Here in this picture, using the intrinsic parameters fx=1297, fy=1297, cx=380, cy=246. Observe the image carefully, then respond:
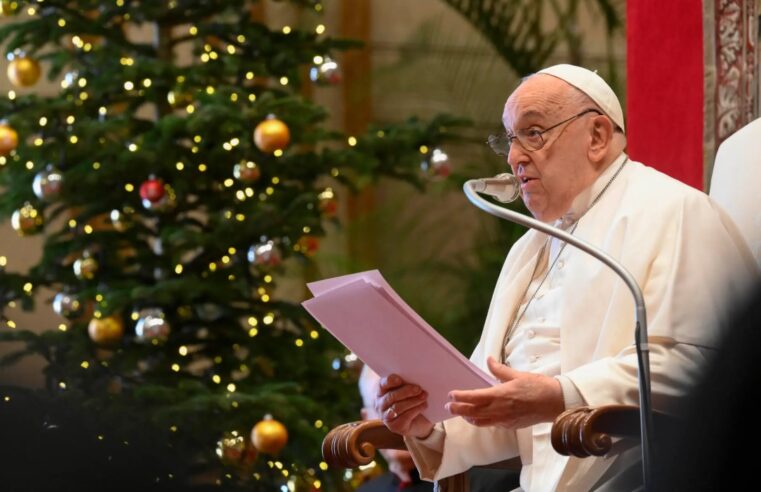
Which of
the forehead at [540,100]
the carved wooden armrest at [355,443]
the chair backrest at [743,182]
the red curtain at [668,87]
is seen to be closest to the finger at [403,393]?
the carved wooden armrest at [355,443]

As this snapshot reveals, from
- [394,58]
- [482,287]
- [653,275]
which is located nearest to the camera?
[653,275]

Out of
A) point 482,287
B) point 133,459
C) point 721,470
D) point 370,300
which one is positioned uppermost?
point 721,470

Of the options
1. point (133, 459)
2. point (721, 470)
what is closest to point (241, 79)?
point (133, 459)

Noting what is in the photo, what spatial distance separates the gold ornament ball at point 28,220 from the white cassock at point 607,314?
300 centimetres

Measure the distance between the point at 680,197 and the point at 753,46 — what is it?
0.98 metres

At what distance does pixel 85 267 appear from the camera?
5.33 m

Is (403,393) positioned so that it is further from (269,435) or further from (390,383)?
(269,435)

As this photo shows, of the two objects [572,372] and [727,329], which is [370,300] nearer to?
[572,372]

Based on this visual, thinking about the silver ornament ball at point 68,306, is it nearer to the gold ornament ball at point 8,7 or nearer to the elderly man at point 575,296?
the gold ornament ball at point 8,7

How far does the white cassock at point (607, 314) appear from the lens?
233cm

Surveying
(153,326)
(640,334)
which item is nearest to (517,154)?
(640,334)

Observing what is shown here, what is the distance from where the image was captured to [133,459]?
122 centimetres

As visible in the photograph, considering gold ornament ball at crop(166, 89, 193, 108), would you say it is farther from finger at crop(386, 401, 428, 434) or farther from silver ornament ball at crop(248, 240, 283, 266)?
finger at crop(386, 401, 428, 434)

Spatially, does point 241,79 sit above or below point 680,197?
below
